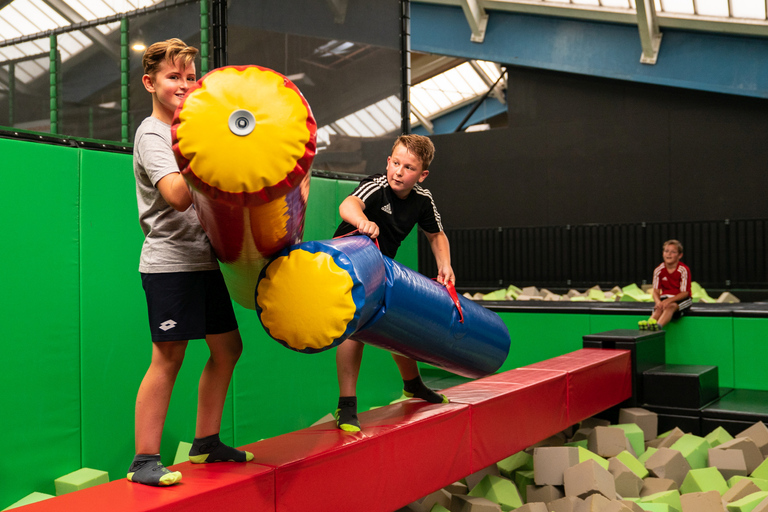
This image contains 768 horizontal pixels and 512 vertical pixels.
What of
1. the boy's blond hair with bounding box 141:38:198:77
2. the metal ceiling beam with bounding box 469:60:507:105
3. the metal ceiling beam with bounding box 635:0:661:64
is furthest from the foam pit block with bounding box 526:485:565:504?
the metal ceiling beam with bounding box 469:60:507:105

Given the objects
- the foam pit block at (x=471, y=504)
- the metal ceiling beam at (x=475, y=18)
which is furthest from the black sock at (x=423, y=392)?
the metal ceiling beam at (x=475, y=18)

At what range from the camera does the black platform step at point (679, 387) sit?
13.7 feet

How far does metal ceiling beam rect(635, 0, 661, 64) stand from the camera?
9.13 metres

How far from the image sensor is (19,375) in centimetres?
256

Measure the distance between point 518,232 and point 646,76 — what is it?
119 inches

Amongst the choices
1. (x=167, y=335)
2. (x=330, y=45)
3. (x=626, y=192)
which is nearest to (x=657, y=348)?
(x=330, y=45)

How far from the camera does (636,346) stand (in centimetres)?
437

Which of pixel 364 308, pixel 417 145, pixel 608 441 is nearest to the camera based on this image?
pixel 364 308

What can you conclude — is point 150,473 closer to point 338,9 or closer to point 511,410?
point 511,410

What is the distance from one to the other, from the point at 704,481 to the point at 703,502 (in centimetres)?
33

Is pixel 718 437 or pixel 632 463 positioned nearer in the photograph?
pixel 632 463

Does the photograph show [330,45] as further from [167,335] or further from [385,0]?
[167,335]

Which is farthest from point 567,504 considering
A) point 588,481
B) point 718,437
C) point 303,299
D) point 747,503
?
point 303,299

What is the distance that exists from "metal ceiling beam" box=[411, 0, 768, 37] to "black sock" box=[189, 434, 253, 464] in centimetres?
937
